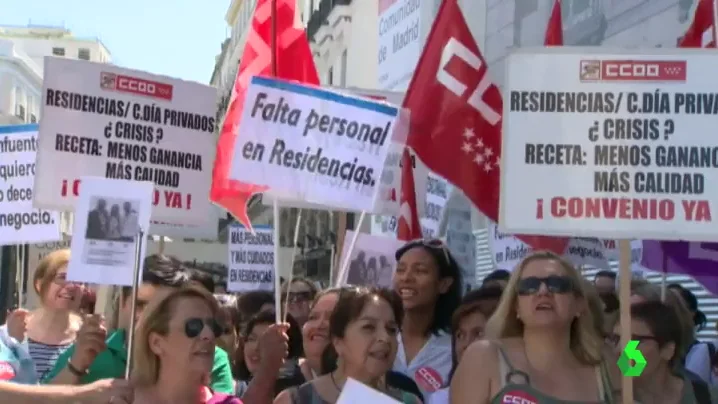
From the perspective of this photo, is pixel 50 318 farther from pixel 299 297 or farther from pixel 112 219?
pixel 299 297

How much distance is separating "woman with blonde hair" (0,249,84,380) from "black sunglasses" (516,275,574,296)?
2496 millimetres

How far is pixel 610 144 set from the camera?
4.91 meters

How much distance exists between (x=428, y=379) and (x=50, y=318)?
1.91m

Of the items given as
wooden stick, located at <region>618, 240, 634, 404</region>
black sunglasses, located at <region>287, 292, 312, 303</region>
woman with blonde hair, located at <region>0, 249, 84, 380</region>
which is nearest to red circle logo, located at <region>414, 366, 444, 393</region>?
wooden stick, located at <region>618, 240, 634, 404</region>

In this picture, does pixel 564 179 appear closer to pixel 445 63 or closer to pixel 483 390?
pixel 483 390

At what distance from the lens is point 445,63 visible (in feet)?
25.5

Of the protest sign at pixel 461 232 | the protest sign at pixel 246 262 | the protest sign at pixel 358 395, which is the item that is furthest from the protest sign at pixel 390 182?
the protest sign at pixel 246 262

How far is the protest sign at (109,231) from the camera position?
5008mm

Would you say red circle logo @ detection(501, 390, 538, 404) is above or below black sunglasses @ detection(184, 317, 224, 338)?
below

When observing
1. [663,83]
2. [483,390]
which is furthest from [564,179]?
[483,390]

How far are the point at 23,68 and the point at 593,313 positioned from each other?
215ft

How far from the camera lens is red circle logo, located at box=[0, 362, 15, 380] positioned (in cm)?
536

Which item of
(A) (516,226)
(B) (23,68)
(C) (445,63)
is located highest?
(B) (23,68)

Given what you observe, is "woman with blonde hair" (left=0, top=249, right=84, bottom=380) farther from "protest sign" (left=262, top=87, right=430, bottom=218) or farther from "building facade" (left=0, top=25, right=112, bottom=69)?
"building facade" (left=0, top=25, right=112, bottom=69)
